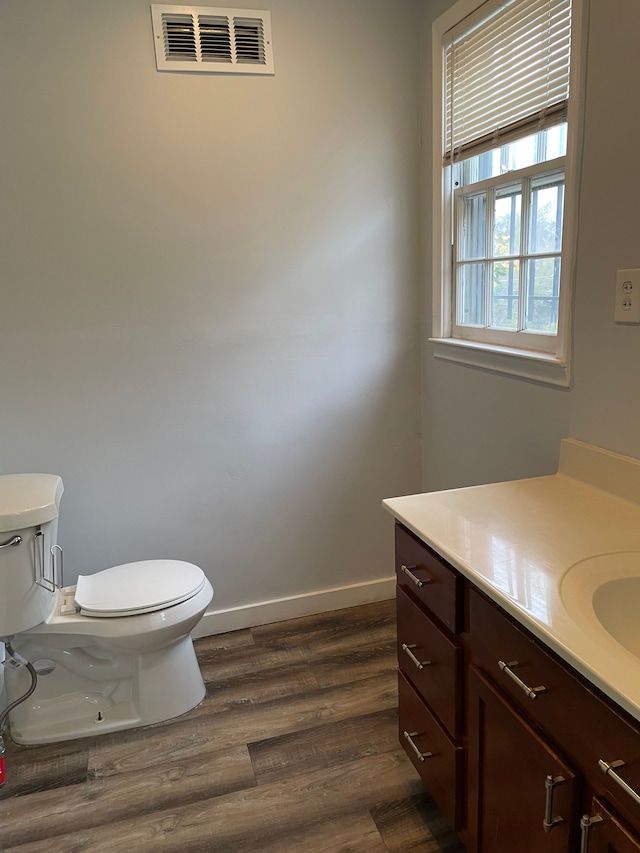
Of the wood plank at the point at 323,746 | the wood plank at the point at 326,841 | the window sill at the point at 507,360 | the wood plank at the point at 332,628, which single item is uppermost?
the window sill at the point at 507,360

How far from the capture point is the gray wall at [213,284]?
2.11 m

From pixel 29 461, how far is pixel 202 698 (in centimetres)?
104

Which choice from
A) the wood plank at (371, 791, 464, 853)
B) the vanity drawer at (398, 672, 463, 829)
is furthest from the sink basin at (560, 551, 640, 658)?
the wood plank at (371, 791, 464, 853)

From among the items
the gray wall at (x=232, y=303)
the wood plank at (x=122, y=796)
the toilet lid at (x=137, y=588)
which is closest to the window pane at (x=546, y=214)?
the gray wall at (x=232, y=303)

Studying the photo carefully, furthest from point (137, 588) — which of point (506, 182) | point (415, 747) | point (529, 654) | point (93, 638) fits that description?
point (506, 182)

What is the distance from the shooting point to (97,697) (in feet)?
6.97

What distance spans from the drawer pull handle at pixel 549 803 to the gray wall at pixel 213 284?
1.65m

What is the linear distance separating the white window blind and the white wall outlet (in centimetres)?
54

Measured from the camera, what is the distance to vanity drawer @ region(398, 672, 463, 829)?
1438 millimetres

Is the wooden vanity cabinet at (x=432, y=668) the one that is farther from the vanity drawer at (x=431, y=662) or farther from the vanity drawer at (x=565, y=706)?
the vanity drawer at (x=565, y=706)

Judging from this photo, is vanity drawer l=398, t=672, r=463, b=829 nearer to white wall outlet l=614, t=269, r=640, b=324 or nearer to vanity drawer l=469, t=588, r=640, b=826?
vanity drawer l=469, t=588, r=640, b=826

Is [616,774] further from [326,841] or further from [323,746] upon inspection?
[323,746]

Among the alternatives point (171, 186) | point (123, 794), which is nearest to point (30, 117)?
point (171, 186)

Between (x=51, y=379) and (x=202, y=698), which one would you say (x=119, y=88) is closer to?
(x=51, y=379)
